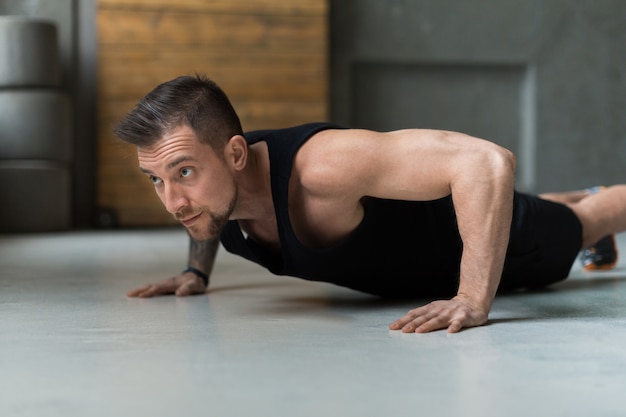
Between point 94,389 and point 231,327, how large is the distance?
2.11 ft

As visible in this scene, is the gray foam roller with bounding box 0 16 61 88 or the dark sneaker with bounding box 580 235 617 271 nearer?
the dark sneaker with bounding box 580 235 617 271

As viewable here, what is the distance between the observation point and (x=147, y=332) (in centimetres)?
199

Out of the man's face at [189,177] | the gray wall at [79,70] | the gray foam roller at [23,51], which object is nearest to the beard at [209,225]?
the man's face at [189,177]

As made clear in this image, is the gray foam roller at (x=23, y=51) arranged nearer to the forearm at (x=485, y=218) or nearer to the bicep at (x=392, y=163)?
the bicep at (x=392, y=163)

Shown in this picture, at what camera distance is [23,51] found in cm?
608

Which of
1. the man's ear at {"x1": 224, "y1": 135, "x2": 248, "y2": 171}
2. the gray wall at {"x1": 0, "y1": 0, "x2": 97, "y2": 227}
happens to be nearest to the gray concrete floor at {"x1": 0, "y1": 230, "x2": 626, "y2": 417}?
the man's ear at {"x1": 224, "y1": 135, "x2": 248, "y2": 171}

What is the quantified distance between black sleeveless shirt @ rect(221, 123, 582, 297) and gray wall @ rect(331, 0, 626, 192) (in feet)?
14.8

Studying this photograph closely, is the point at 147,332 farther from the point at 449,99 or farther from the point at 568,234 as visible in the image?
the point at 449,99

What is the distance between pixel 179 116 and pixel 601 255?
1.95 meters

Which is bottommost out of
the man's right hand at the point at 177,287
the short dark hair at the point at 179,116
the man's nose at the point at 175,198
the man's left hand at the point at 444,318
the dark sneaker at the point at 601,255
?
the dark sneaker at the point at 601,255

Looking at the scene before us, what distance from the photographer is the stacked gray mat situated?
6039mm

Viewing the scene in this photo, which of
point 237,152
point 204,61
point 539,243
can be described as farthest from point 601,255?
point 204,61

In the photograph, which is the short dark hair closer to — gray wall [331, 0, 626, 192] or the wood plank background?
the wood plank background

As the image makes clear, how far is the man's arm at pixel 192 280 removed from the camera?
8.75 ft
